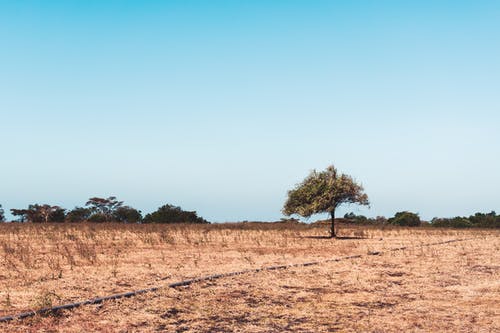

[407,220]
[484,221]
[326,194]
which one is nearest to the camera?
[326,194]

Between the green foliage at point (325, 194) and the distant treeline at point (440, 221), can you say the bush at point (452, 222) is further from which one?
the green foliage at point (325, 194)

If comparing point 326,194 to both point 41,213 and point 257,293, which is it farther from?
point 41,213

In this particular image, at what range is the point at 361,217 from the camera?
252 ft

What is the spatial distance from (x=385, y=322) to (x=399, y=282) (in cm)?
481

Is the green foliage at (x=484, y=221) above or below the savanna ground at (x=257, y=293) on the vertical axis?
above

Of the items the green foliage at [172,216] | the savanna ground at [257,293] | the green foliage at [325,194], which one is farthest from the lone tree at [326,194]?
the green foliage at [172,216]

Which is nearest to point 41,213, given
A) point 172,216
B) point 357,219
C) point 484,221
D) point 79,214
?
point 79,214

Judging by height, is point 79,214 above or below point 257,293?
Result: above

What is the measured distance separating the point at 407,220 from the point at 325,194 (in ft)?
120

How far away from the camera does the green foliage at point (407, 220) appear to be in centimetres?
6750

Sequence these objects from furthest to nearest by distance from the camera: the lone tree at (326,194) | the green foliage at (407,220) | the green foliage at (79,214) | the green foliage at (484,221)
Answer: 1. the green foliage at (79,214)
2. the green foliage at (407,220)
3. the green foliage at (484,221)
4. the lone tree at (326,194)

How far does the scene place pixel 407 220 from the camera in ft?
223

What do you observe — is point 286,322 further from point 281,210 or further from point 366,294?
point 281,210

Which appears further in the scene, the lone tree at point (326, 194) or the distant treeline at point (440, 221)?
the distant treeline at point (440, 221)
